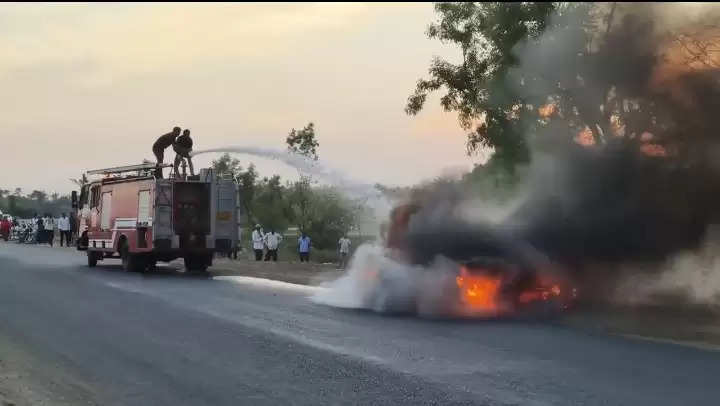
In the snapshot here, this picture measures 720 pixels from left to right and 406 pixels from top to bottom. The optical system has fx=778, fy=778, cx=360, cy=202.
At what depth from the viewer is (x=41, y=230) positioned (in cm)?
4212

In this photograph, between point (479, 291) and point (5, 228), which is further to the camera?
point (5, 228)

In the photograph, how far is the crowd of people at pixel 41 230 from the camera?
130 feet

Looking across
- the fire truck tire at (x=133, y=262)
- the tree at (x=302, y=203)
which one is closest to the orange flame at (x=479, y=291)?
the fire truck tire at (x=133, y=262)

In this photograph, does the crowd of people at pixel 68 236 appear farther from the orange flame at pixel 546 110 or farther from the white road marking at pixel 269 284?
the orange flame at pixel 546 110

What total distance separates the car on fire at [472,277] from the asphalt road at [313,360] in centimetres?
101

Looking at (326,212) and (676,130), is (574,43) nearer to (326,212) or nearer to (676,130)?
(676,130)

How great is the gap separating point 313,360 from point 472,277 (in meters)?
4.73

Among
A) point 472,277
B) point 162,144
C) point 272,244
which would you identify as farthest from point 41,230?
point 472,277

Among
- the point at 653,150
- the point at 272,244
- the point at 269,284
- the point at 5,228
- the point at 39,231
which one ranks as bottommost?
the point at 269,284

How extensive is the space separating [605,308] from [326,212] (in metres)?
30.2

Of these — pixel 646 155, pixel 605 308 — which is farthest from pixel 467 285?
pixel 646 155

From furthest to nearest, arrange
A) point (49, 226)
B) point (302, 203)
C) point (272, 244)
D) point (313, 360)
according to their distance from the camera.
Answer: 1. point (49, 226)
2. point (302, 203)
3. point (272, 244)
4. point (313, 360)

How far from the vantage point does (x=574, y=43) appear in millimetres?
14164

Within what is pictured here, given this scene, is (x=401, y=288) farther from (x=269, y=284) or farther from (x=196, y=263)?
(x=196, y=263)
